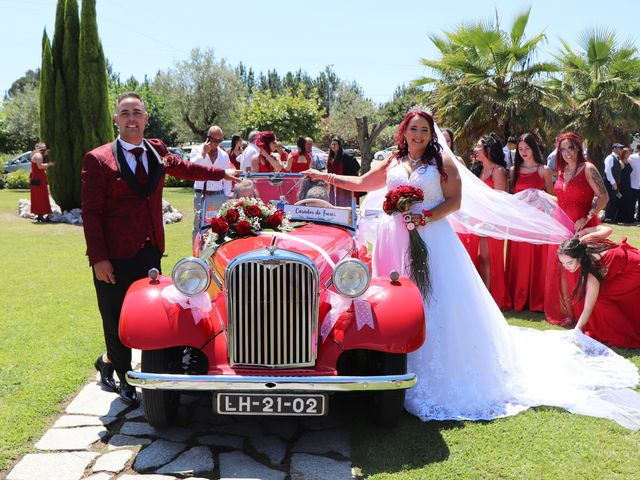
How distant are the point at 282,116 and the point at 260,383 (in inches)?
983

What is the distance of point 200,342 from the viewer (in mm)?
3771

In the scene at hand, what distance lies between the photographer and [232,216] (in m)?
4.60

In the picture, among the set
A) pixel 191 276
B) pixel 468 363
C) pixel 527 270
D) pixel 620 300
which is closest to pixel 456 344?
pixel 468 363

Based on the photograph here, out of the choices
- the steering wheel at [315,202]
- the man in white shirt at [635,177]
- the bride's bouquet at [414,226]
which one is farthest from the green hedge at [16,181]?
the bride's bouquet at [414,226]

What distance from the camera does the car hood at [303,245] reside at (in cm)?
422

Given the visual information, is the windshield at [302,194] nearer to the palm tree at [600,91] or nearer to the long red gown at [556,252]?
the long red gown at [556,252]

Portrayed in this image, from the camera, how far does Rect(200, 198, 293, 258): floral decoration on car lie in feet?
14.8

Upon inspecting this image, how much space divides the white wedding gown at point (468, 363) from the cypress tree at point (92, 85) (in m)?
12.2

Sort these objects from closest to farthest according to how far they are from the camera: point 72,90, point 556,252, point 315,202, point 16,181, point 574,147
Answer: point 315,202 → point 574,147 → point 556,252 → point 72,90 → point 16,181

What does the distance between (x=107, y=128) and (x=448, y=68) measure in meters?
8.96

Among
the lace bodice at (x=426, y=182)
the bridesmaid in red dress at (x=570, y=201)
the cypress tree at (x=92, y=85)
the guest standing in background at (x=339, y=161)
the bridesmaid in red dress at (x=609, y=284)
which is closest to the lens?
the lace bodice at (x=426, y=182)

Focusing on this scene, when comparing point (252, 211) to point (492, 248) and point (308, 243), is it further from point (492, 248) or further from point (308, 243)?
point (492, 248)

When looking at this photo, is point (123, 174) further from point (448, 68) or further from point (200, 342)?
point (448, 68)

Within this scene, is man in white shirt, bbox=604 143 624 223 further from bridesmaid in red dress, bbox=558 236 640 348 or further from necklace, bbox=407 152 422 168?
necklace, bbox=407 152 422 168
